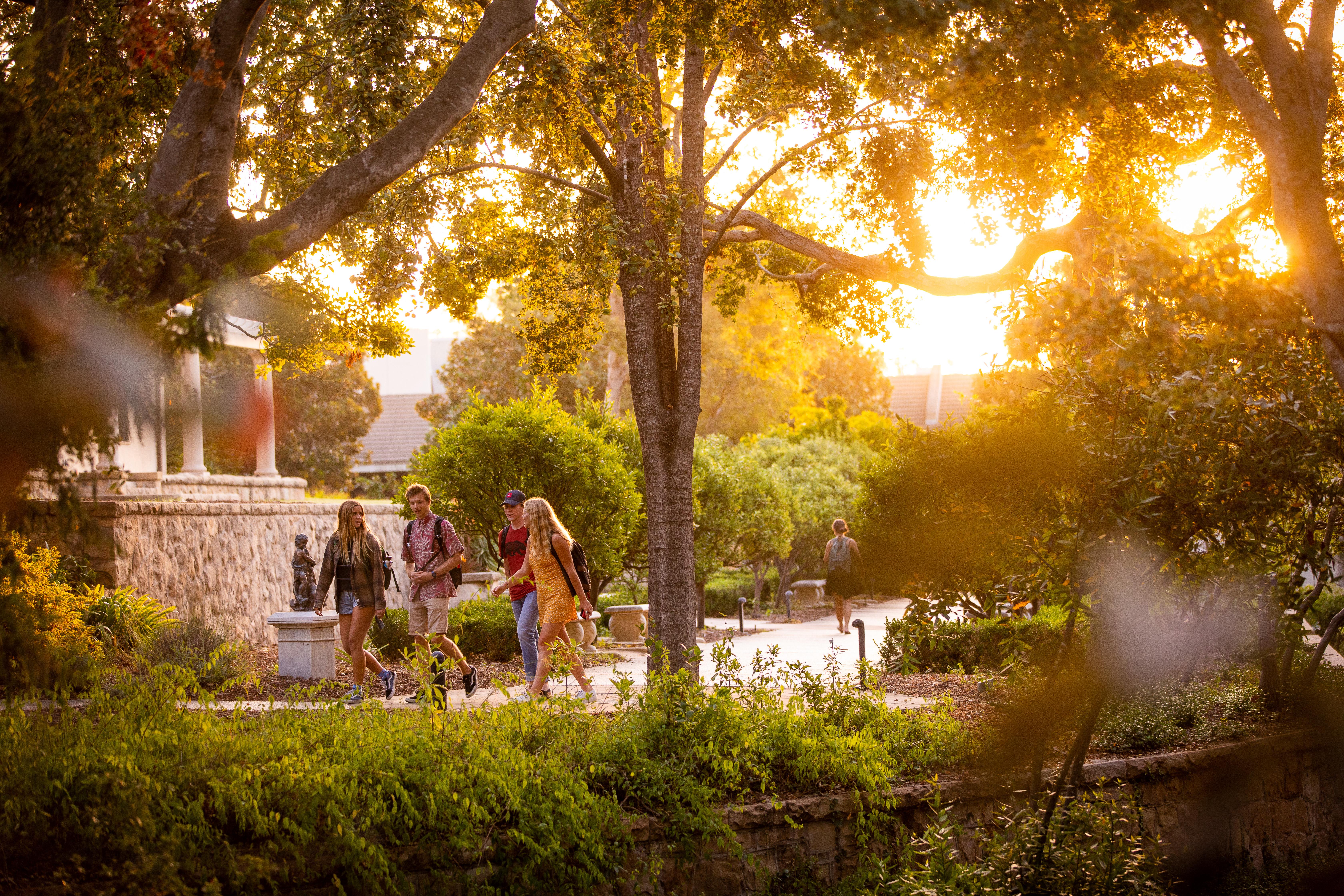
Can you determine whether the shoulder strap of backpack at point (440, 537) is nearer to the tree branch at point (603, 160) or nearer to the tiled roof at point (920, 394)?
the tree branch at point (603, 160)

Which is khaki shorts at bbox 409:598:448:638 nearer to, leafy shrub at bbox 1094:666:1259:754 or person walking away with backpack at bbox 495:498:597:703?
person walking away with backpack at bbox 495:498:597:703

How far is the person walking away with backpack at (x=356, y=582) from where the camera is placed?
29.6 feet

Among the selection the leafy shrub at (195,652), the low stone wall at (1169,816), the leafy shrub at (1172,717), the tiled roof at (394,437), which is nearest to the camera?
the low stone wall at (1169,816)

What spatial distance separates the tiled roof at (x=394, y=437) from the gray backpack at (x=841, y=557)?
98.9 feet

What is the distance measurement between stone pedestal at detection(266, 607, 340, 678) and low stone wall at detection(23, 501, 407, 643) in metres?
2.06

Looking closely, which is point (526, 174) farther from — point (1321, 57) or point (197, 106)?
point (1321, 57)

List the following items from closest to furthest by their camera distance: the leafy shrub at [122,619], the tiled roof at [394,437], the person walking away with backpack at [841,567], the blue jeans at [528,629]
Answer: the blue jeans at [528,629] < the leafy shrub at [122,619] < the person walking away with backpack at [841,567] < the tiled roof at [394,437]

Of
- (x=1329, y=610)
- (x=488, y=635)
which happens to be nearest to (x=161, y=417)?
(x=488, y=635)

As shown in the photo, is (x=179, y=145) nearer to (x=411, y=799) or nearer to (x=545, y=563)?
(x=411, y=799)

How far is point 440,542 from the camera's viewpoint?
955 cm

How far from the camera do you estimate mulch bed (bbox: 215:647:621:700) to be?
9430mm

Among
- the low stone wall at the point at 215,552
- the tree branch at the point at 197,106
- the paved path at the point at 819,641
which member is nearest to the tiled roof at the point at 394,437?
the paved path at the point at 819,641

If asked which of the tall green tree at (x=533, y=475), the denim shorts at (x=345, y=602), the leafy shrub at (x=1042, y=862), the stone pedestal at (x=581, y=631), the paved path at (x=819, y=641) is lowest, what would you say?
the paved path at (x=819, y=641)

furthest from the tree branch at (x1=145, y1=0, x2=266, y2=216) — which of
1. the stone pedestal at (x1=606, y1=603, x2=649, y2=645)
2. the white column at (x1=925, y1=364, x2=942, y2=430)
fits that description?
the white column at (x1=925, y1=364, x2=942, y2=430)
